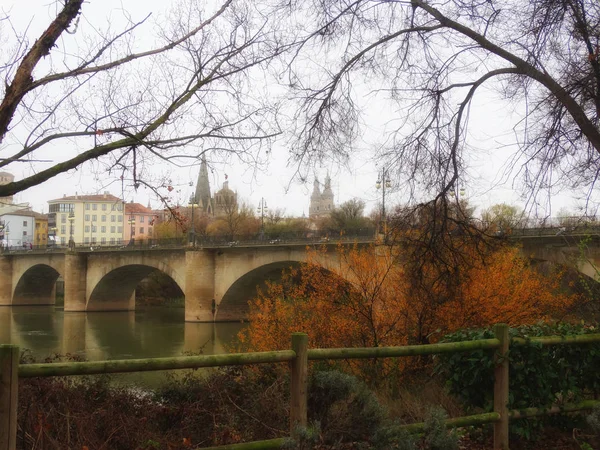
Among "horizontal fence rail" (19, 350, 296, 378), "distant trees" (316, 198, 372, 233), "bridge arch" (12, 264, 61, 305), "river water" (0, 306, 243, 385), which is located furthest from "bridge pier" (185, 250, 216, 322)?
"horizontal fence rail" (19, 350, 296, 378)

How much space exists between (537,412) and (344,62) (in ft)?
14.7

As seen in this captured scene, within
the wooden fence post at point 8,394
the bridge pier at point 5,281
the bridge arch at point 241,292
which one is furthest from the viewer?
the bridge pier at point 5,281

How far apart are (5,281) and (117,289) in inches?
532

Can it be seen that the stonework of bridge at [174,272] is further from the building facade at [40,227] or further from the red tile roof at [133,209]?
the building facade at [40,227]

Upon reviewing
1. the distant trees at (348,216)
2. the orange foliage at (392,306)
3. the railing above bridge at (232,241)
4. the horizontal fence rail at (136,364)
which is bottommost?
the orange foliage at (392,306)

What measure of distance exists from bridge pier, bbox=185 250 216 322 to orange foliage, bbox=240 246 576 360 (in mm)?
24054

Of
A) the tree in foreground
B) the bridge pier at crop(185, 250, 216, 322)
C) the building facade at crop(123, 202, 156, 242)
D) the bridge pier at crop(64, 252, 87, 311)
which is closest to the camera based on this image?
the building facade at crop(123, 202, 156, 242)

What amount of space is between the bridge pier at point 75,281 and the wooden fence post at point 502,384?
161ft

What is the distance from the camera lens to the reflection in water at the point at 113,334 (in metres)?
28.2

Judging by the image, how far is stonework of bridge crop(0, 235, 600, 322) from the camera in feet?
119

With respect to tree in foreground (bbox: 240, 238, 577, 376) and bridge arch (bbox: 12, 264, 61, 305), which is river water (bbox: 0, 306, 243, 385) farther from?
tree in foreground (bbox: 240, 238, 577, 376)

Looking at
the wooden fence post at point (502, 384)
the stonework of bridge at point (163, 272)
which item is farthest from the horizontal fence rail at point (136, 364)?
the stonework of bridge at point (163, 272)

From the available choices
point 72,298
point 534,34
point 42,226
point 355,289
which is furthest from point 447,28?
point 42,226

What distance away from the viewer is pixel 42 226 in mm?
104062
